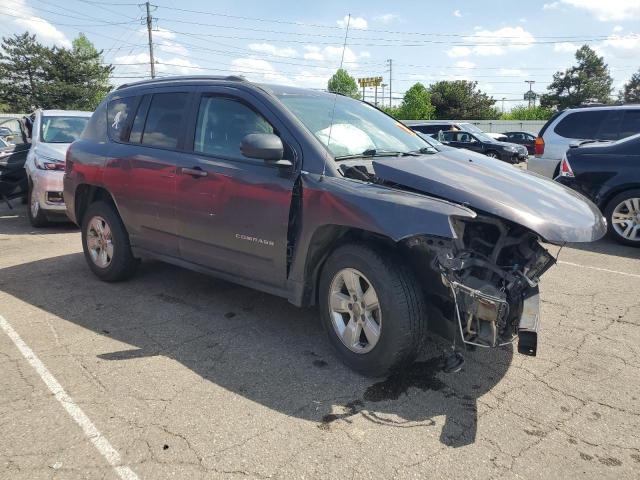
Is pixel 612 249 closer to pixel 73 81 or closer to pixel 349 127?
pixel 349 127

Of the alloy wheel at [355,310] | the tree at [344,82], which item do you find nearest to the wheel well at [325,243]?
the alloy wheel at [355,310]

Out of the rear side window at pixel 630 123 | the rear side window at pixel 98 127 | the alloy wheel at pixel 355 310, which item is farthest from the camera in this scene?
the rear side window at pixel 630 123

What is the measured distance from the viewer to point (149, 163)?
449 centimetres

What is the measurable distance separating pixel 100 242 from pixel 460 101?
197 feet

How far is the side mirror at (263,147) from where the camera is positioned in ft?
11.1

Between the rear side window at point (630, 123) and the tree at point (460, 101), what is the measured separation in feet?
178

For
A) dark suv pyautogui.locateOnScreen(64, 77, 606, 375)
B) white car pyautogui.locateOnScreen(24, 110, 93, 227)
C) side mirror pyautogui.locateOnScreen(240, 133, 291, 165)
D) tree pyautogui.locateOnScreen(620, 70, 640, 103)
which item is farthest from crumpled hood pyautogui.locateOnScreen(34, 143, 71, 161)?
tree pyautogui.locateOnScreen(620, 70, 640, 103)

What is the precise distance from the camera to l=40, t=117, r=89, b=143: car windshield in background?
878 centimetres

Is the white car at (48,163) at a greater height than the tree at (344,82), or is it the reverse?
the tree at (344,82)

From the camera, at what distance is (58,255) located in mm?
6500

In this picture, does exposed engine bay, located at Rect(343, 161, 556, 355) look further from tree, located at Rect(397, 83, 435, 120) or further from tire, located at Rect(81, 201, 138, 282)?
tree, located at Rect(397, 83, 435, 120)

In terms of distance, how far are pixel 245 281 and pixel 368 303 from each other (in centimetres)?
115

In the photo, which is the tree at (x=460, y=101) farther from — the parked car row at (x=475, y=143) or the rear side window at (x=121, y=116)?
the rear side window at (x=121, y=116)

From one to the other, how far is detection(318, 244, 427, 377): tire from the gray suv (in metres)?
6.77
